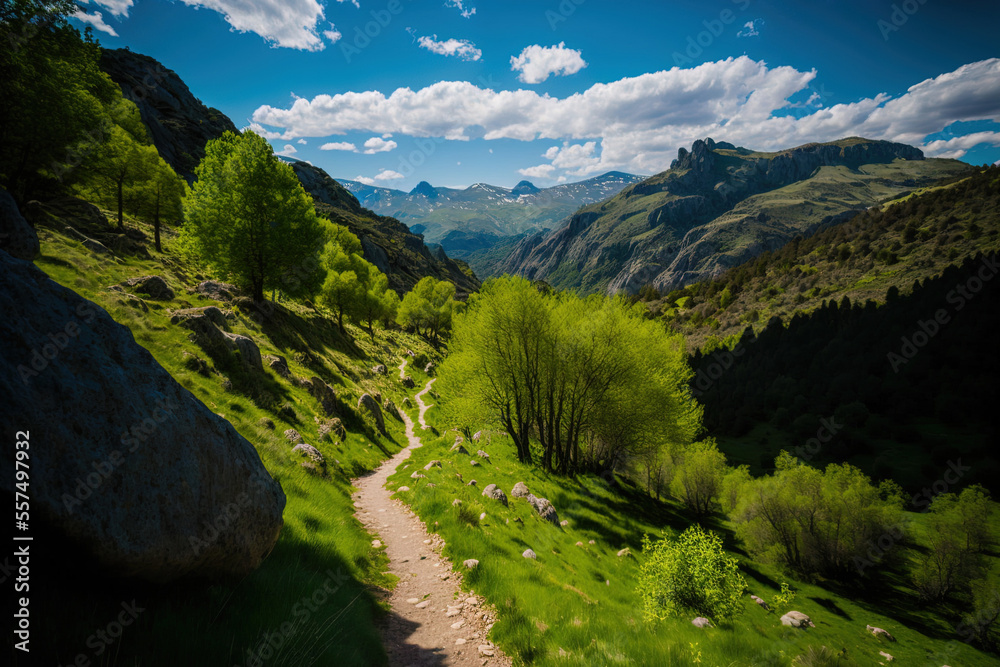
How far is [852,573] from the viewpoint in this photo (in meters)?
37.5

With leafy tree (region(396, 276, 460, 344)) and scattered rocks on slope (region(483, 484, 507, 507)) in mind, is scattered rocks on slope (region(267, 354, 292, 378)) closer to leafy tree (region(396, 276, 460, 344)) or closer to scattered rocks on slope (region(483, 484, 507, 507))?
scattered rocks on slope (region(483, 484, 507, 507))

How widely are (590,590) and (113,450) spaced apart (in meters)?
12.0

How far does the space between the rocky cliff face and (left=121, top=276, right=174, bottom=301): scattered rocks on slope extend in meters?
101

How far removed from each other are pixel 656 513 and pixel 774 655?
20.6 metres

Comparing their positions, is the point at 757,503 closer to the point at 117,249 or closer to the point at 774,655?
the point at 774,655

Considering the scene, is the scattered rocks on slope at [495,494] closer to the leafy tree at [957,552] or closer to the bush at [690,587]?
the bush at [690,587]

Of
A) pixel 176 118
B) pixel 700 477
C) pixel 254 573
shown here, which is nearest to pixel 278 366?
pixel 254 573

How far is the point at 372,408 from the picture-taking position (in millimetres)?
26844

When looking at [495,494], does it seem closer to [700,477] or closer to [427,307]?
[700,477]

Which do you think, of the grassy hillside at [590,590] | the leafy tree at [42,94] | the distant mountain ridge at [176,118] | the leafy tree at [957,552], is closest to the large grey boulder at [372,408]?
the grassy hillside at [590,590]

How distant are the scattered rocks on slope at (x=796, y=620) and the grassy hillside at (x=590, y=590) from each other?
0.52 metres

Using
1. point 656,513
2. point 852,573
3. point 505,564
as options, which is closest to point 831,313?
point 852,573

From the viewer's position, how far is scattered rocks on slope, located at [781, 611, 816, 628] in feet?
72.5

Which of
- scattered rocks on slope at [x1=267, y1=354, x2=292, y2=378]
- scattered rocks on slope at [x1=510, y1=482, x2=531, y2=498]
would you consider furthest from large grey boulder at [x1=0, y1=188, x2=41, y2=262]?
scattered rocks on slope at [x1=510, y1=482, x2=531, y2=498]
